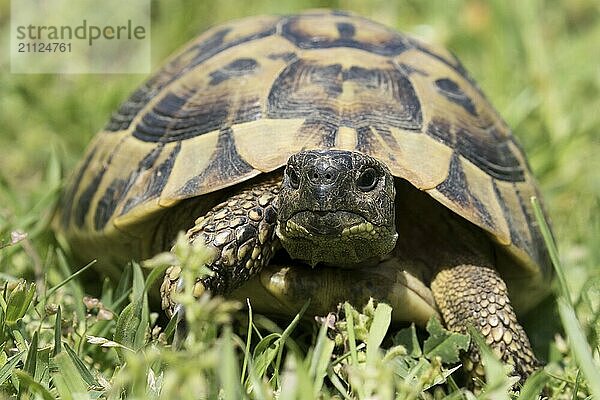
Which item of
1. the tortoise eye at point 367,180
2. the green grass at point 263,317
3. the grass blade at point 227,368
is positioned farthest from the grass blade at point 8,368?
the tortoise eye at point 367,180

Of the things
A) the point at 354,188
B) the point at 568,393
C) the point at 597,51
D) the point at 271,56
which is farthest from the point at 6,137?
the point at 597,51

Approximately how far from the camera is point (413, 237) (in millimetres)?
3381

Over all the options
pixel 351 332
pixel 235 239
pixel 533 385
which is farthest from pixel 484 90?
pixel 533 385

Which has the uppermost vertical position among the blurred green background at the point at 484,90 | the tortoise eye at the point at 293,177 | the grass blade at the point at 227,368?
the tortoise eye at the point at 293,177

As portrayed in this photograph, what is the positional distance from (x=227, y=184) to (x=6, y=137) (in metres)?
2.97

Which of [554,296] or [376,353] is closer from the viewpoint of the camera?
[376,353]

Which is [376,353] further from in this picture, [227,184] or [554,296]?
[554,296]

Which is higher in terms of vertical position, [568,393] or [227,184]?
[227,184]

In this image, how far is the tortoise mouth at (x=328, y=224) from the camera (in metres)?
2.70

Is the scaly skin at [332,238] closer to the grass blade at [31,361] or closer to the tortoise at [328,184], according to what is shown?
the tortoise at [328,184]

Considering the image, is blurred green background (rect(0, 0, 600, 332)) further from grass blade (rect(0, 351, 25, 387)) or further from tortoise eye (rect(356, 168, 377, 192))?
tortoise eye (rect(356, 168, 377, 192))

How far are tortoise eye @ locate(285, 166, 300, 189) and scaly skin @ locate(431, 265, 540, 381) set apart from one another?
2.58 feet

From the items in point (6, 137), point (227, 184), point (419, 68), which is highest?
point (419, 68)

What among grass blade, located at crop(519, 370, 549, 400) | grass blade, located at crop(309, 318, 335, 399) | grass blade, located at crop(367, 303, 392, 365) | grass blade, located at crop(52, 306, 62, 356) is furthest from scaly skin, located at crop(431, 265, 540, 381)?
grass blade, located at crop(52, 306, 62, 356)
